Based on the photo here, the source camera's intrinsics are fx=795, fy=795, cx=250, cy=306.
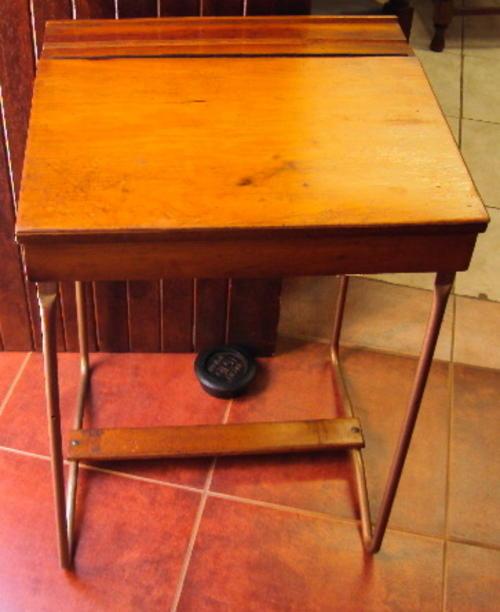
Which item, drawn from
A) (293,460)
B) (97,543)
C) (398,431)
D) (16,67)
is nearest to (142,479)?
(97,543)

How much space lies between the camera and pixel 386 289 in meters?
1.82

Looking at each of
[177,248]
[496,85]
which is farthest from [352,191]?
[496,85]

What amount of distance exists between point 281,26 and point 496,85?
1651mm

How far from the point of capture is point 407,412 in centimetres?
108

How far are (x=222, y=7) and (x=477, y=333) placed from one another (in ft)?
2.94

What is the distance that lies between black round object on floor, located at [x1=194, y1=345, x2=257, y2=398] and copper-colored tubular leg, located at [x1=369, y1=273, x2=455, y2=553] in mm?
389

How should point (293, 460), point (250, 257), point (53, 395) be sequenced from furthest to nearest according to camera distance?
1. point (293, 460)
2. point (53, 395)
3. point (250, 257)

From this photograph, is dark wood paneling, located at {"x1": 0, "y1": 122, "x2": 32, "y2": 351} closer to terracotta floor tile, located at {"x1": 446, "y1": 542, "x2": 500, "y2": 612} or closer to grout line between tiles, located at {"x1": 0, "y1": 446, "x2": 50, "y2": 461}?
grout line between tiles, located at {"x1": 0, "y1": 446, "x2": 50, "y2": 461}

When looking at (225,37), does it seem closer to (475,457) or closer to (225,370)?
(225,370)

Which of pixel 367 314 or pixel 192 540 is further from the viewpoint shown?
pixel 367 314

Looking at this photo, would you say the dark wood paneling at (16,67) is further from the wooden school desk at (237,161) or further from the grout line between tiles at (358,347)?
the grout line between tiles at (358,347)

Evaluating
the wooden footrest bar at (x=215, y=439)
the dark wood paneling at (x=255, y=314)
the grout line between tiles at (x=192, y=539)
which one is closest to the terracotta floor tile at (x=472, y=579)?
the wooden footrest bar at (x=215, y=439)

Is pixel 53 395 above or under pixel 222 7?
under

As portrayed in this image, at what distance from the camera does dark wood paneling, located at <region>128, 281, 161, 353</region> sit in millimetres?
1477
